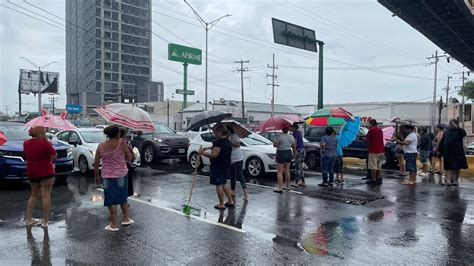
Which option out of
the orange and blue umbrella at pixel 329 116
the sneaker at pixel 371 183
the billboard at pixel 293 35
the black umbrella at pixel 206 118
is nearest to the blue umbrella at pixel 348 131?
the orange and blue umbrella at pixel 329 116

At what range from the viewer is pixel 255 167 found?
1269 cm

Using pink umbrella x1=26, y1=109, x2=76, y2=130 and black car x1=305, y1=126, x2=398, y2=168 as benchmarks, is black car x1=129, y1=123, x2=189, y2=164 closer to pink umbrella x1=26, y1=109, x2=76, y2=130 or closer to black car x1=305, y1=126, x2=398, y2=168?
black car x1=305, y1=126, x2=398, y2=168

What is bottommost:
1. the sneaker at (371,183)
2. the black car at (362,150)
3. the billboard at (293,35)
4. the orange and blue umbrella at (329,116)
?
the sneaker at (371,183)

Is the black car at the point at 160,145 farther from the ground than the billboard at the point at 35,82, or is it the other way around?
the billboard at the point at 35,82

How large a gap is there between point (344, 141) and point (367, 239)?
6081mm

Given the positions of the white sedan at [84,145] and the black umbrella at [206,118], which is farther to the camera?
the white sedan at [84,145]

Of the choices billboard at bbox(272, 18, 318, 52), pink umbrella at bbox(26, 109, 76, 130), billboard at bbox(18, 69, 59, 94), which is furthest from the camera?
billboard at bbox(18, 69, 59, 94)

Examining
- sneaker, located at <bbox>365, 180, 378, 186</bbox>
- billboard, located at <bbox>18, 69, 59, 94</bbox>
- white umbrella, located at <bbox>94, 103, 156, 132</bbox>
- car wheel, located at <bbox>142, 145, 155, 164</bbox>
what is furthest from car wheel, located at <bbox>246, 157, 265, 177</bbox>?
billboard, located at <bbox>18, 69, 59, 94</bbox>

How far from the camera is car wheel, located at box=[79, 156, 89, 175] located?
41.9 ft

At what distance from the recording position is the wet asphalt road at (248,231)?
5.45 m

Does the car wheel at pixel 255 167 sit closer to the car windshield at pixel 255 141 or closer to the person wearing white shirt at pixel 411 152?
the car windshield at pixel 255 141

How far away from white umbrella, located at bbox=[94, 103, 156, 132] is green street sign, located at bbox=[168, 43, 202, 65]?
30135 millimetres

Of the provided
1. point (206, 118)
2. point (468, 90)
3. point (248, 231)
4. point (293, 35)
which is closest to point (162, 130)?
point (293, 35)

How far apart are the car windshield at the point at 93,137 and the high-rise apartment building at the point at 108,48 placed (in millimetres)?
98201
